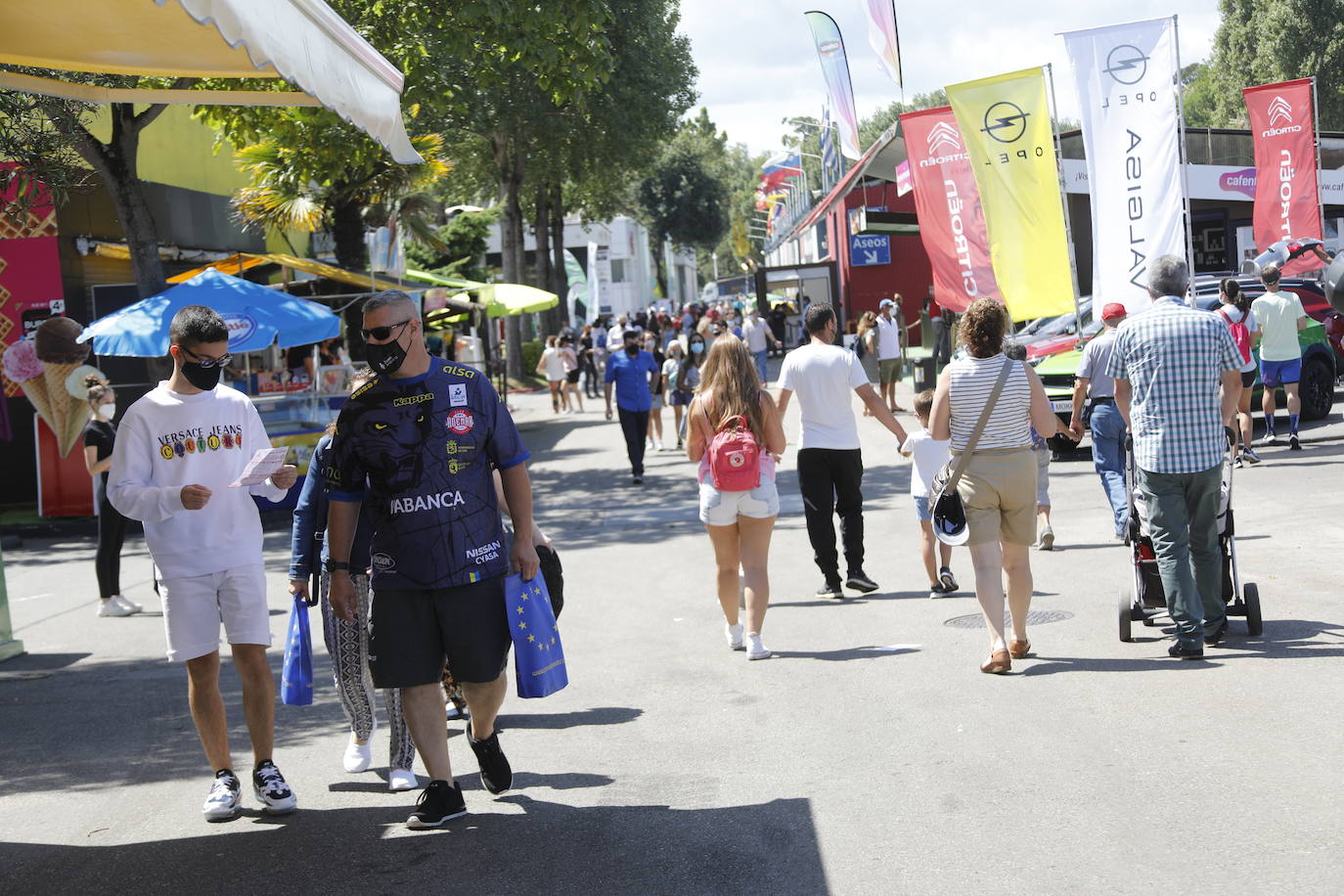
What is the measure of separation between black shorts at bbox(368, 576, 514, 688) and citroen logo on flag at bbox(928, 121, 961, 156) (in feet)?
45.4

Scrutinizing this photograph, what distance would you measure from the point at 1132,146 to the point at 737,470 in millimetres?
7742

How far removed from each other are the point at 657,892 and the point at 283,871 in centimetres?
131

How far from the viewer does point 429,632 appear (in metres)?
4.85

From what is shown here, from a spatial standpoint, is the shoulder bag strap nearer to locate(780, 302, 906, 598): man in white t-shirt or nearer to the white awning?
locate(780, 302, 906, 598): man in white t-shirt

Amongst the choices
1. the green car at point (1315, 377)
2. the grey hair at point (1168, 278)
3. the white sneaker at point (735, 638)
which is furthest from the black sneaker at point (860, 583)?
the green car at point (1315, 377)

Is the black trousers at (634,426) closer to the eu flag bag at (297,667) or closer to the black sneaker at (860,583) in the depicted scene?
the black sneaker at (860,583)

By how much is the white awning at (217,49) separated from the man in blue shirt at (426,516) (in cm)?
77

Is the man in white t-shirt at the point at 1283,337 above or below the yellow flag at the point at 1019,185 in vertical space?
below

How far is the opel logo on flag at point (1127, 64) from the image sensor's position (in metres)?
13.2

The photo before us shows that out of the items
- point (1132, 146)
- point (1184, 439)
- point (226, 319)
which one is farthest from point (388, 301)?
point (226, 319)

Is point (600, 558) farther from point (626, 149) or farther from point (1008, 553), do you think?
point (626, 149)

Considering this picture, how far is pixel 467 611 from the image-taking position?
484 centimetres

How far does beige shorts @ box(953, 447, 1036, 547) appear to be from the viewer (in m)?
6.87

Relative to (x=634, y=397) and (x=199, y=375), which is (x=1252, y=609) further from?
(x=634, y=397)
